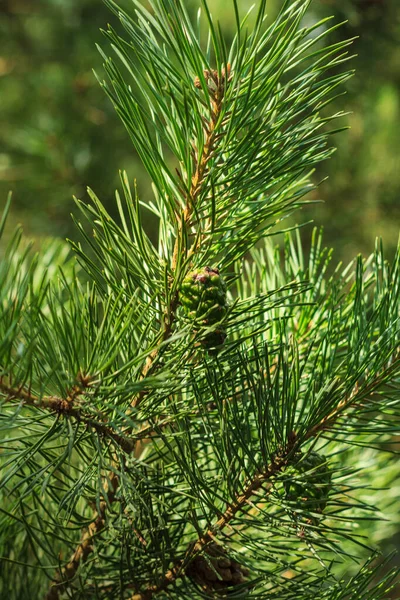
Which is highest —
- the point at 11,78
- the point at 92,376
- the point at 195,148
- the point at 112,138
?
the point at 11,78

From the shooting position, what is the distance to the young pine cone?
1.33ft

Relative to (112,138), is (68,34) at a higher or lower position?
higher

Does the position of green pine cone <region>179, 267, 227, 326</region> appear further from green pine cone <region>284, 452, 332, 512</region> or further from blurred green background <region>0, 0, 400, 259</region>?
blurred green background <region>0, 0, 400, 259</region>


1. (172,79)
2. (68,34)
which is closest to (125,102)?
(172,79)

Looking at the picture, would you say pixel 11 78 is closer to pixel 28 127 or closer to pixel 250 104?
pixel 28 127

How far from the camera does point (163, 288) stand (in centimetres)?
38

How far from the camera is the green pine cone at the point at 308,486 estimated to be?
14.6 inches

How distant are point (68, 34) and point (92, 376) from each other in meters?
1.84

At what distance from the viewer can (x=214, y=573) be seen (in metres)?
0.41

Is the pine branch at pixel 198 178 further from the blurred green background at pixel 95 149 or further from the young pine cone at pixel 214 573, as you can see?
the blurred green background at pixel 95 149

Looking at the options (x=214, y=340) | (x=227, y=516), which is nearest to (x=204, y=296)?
(x=214, y=340)

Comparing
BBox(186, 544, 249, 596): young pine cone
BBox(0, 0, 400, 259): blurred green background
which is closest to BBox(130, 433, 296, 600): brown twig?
BBox(186, 544, 249, 596): young pine cone

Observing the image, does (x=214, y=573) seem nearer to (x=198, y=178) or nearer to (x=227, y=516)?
(x=227, y=516)

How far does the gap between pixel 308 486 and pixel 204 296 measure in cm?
12
